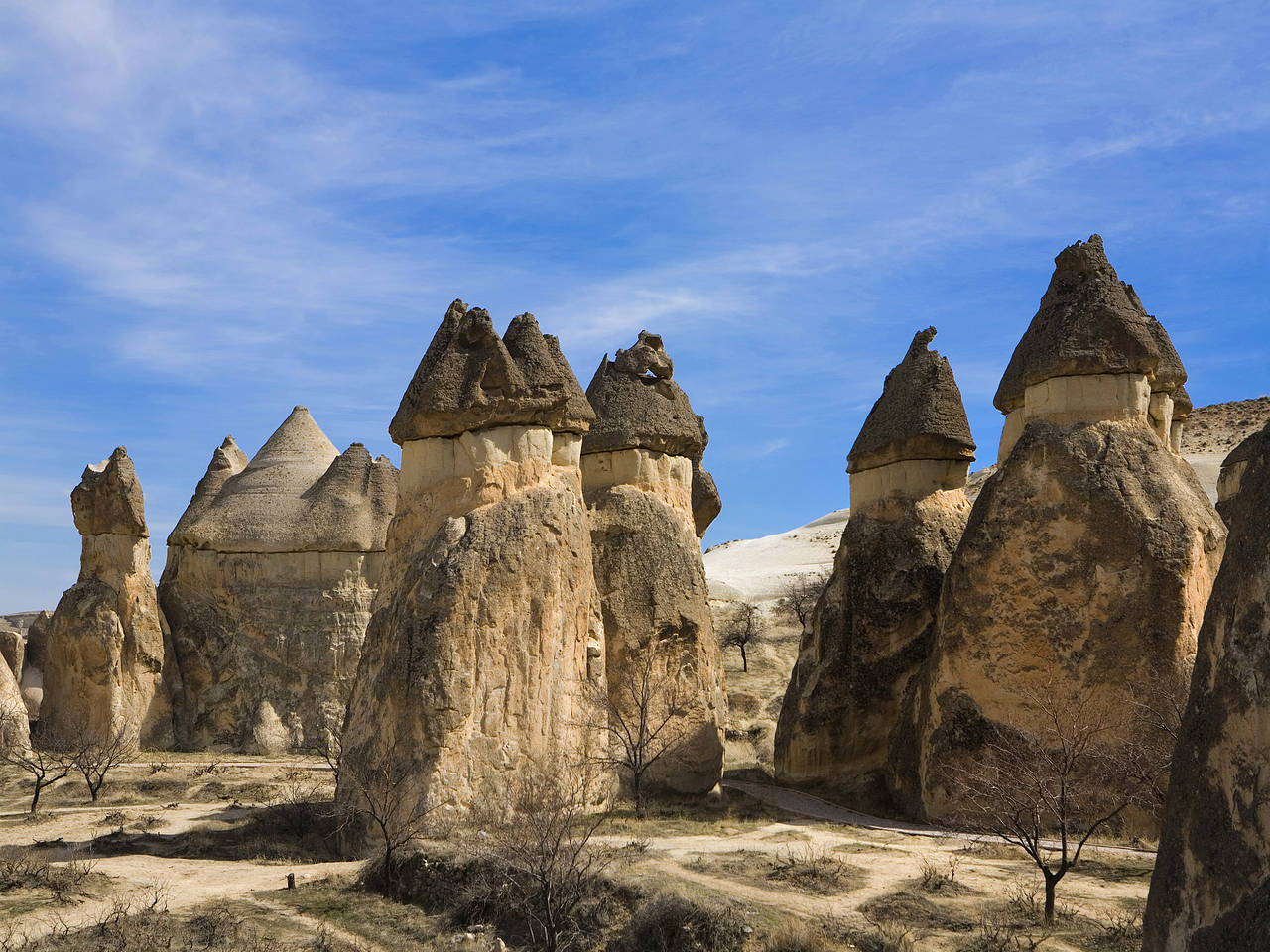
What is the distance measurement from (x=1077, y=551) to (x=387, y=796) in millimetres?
7659

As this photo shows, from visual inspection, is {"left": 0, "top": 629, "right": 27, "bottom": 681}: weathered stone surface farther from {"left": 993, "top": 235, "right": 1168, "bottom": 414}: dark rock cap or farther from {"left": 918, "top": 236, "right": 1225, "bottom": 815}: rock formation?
{"left": 993, "top": 235, "right": 1168, "bottom": 414}: dark rock cap

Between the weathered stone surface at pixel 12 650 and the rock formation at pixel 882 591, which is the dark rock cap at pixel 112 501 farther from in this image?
the rock formation at pixel 882 591

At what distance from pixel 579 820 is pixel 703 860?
1792mm

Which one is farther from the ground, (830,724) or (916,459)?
(916,459)

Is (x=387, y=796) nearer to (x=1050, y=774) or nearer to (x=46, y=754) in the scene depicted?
(x=1050, y=774)

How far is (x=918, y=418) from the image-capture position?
59.0 ft

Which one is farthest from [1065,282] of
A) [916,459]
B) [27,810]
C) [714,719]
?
[27,810]

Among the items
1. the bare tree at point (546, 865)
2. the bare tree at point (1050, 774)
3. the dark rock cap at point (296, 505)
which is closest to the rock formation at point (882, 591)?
the bare tree at point (1050, 774)

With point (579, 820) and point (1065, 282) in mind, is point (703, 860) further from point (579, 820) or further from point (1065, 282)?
A: point (1065, 282)

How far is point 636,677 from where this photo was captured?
16.3 m

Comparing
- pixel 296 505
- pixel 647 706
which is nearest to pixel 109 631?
pixel 296 505

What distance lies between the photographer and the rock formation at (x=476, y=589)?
41.6 ft

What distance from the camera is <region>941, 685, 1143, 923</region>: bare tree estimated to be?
12781mm

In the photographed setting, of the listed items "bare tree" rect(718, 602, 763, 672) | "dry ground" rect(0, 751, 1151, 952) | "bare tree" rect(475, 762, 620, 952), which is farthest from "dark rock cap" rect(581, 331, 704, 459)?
"bare tree" rect(718, 602, 763, 672)
